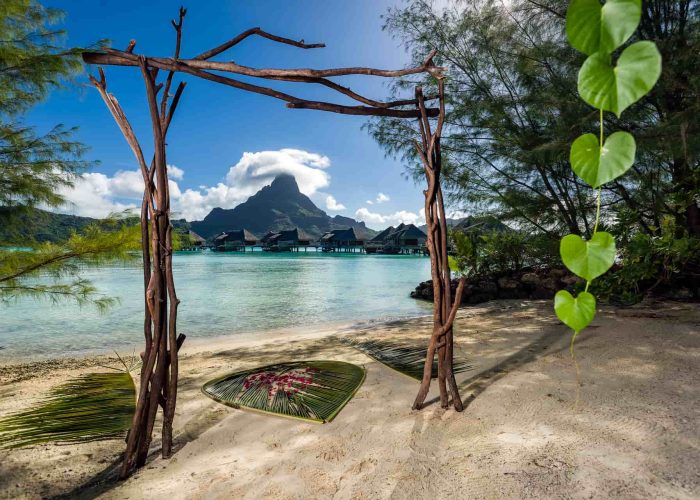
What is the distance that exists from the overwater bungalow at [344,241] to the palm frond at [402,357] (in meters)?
42.9

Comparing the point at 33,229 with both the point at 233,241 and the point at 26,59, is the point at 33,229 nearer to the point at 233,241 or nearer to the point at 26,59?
the point at 26,59

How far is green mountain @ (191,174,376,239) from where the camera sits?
99.1 metres

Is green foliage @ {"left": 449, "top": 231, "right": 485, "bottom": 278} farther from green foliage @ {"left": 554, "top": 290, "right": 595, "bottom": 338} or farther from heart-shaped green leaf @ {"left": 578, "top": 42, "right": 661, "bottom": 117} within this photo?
heart-shaped green leaf @ {"left": 578, "top": 42, "right": 661, "bottom": 117}

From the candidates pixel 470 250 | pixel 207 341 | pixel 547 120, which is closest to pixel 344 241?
pixel 470 250

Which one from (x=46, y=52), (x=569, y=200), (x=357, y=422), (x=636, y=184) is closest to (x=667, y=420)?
(x=357, y=422)

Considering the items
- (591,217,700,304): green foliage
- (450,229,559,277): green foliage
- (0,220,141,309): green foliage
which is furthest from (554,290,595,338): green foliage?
(450,229,559,277): green foliage

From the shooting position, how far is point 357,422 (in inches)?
60.7

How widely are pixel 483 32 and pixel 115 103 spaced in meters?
4.77

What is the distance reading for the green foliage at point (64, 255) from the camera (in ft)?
10.5

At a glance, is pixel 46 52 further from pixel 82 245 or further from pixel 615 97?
pixel 615 97

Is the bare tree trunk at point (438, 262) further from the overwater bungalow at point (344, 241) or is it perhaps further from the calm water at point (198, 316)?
the overwater bungalow at point (344, 241)

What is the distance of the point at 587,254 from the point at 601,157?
126 mm

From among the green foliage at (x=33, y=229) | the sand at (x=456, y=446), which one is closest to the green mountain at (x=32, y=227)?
the green foliage at (x=33, y=229)

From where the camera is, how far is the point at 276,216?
108 metres
